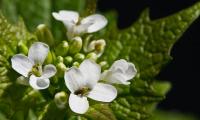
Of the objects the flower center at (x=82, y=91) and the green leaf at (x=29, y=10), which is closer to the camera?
the flower center at (x=82, y=91)

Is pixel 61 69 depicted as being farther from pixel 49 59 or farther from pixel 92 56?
pixel 92 56

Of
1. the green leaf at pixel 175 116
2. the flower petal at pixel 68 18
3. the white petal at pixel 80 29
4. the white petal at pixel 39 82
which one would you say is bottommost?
the green leaf at pixel 175 116

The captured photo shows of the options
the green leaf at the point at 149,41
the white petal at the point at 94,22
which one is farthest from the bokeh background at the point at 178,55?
the white petal at the point at 94,22

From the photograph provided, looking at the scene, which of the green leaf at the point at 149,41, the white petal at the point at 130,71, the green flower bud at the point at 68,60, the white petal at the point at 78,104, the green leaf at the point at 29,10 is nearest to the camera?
the white petal at the point at 78,104

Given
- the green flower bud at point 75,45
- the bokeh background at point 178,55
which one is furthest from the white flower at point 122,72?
the bokeh background at point 178,55

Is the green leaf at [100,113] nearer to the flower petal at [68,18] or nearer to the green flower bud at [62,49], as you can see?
the green flower bud at [62,49]

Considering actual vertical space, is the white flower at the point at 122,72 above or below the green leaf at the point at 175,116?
above

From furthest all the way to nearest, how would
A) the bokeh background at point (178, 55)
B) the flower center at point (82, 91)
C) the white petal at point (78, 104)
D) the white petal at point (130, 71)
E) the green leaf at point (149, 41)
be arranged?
the bokeh background at point (178, 55), the green leaf at point (149, 41), the white petal at point (130, 71), the flower center at point (82, 91), the white petal at point (78, 104)

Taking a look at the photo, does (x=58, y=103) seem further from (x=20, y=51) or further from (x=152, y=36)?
(x=152, y=36)

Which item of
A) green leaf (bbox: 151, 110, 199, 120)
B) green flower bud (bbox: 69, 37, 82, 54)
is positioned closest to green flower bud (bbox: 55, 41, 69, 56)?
green flower bud (bbox: 69, 37, 82, 54)
